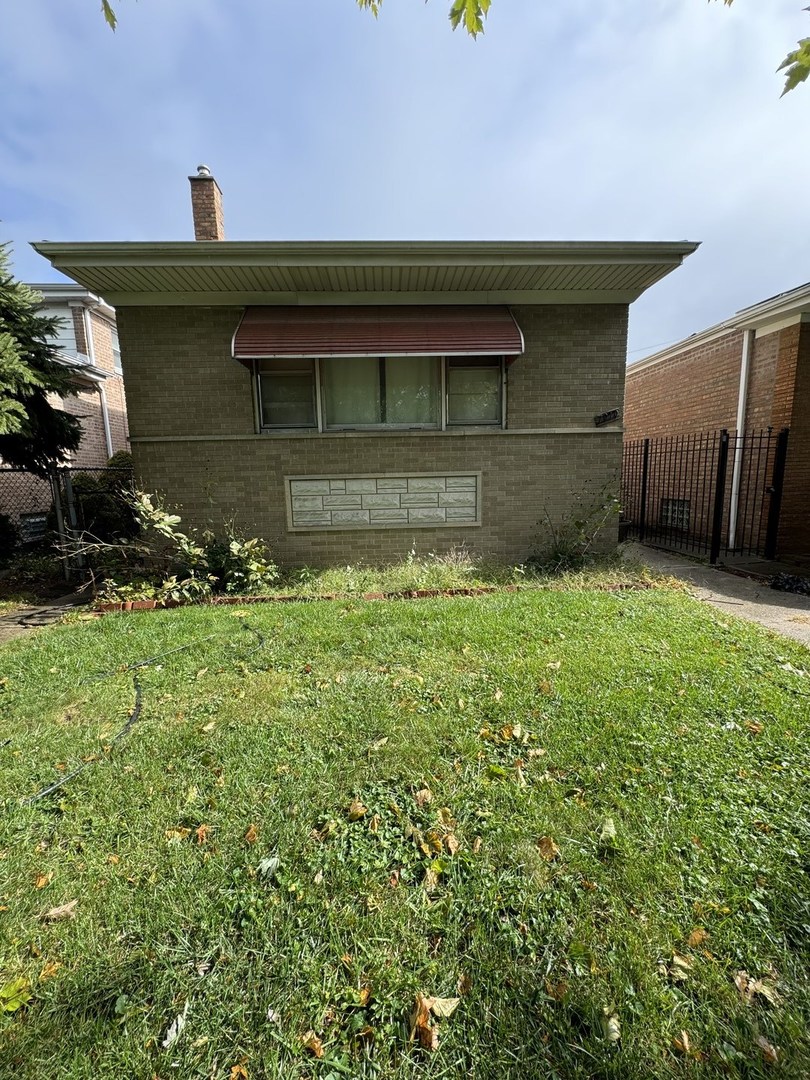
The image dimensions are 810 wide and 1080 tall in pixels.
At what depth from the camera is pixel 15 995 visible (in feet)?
5.01

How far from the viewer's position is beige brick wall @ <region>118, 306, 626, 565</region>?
A: 675 centimetres

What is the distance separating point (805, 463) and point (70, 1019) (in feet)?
35.2

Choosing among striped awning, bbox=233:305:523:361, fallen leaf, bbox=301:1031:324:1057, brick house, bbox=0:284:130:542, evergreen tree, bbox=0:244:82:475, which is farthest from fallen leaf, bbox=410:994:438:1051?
brick house, bbox=0:284:130:542

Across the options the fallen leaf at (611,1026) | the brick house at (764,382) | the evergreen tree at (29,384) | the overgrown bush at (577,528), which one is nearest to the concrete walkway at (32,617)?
the evergreen tree at (29,384)

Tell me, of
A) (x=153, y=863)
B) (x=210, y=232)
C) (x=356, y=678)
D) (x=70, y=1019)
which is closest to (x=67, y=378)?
(x=210, y=232)

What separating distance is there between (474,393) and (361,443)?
1943 mm

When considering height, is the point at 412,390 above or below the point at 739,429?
above

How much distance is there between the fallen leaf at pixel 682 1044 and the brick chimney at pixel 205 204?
913cm

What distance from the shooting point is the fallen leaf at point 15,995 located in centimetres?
149

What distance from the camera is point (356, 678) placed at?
362 cm

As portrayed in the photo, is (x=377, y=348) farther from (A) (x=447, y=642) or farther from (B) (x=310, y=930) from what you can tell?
(B) (x=310, y=930)

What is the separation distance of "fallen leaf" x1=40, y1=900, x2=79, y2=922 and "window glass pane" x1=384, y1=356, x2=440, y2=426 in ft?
20.9

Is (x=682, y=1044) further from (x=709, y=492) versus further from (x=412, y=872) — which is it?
(x=709, y=492)

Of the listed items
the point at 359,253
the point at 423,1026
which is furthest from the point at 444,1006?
the point at 359,253
